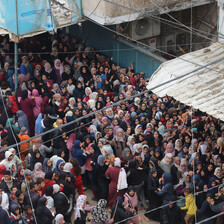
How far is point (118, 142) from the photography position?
12.2 meters

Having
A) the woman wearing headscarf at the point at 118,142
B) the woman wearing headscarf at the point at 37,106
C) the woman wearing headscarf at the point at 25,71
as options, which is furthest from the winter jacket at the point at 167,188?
the woman wearing headscarf at the point at 25,71

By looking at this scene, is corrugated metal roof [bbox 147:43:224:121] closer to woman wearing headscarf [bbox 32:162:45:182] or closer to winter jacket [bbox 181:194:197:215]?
winter jacket [bbox 181:194:197:215]

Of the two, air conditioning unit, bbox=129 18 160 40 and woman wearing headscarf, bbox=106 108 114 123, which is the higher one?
air conditioning unit, bbox=129 18 160 40

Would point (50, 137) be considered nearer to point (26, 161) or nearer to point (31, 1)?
point (26, 161)

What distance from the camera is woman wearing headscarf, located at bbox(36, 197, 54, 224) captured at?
980 cm

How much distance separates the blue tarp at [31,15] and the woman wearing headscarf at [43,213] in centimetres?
630

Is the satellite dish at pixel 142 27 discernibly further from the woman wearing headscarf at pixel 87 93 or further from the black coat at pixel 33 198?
the black coat at pixel 33 198

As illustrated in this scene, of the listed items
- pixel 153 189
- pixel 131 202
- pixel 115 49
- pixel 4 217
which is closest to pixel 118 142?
pixel 153 189

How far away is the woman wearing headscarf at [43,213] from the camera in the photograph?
9.80 meters

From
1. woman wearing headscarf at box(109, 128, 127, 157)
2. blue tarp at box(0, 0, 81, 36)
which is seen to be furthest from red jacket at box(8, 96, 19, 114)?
woman wearing headscarf at box(109, 128, 127, 157)

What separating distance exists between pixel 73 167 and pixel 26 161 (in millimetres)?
1003

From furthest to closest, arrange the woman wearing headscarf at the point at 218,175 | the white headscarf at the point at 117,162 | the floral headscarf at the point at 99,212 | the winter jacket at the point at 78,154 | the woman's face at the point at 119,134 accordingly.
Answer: the woman's face at the point at 119,134, the winter jacket at the point at 78,154, the white headscarf at the point at 117,162, the woman wearing headscarf at the point at 218,175, the floral headscarf at the point at 99,212

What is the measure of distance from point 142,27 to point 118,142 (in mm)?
6205

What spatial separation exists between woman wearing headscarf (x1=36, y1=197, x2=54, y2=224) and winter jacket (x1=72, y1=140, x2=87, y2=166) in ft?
6.70
